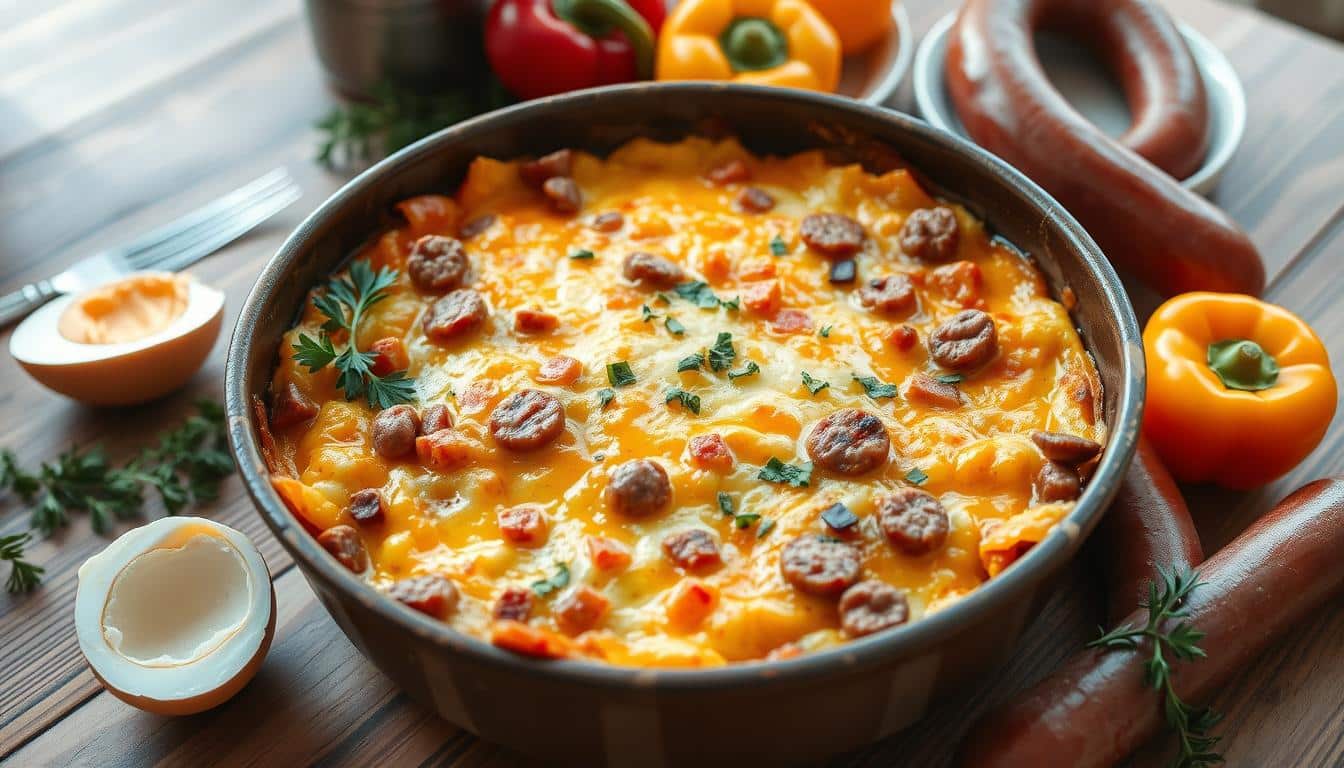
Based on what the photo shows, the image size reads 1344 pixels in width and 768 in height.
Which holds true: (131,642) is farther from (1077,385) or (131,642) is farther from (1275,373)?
(1275,373)

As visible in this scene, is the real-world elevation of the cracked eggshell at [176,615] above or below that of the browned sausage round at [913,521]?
below

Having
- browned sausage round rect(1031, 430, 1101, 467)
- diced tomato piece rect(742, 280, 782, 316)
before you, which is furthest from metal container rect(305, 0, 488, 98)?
browned sausage round rect(1031, 430, 1101, 467)

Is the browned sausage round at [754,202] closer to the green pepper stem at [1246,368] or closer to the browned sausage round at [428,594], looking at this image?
the green pepper stem at [1246,368]

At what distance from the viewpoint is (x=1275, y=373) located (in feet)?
11.9

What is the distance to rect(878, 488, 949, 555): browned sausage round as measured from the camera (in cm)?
292

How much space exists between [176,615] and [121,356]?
105 centimetres

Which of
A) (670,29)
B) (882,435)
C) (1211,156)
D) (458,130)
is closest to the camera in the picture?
(882,435)

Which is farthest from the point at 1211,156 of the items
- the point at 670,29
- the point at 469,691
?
the point at 469,691

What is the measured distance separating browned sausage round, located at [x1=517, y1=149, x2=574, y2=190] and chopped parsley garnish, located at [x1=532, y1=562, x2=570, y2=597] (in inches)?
64.0

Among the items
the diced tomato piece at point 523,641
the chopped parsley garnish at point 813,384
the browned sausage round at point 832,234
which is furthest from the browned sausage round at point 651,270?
the diced tomato piece at point 523,641

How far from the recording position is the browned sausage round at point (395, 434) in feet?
10.5

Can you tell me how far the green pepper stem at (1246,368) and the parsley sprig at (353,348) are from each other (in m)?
2.43

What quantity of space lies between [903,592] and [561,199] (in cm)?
181

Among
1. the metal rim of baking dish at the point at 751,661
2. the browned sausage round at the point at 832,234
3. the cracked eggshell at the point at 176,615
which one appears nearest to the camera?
the metal rim of baking dish at the point at 751,661
